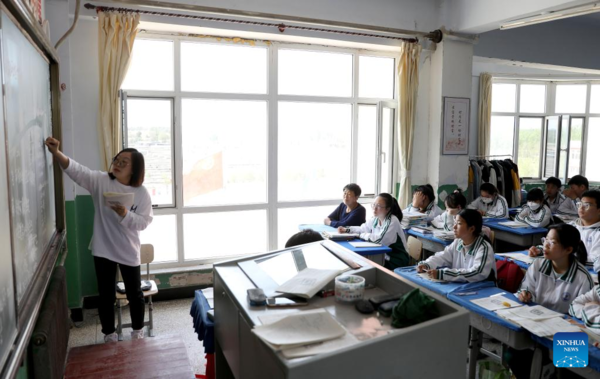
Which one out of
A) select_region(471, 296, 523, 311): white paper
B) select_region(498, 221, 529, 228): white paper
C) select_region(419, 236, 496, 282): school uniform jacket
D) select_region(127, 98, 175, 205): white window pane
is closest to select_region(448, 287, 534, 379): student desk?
select_region(471, 296, 523, 311): white paper

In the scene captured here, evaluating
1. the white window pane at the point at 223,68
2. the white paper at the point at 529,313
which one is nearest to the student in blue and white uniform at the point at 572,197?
the white paper at the point at 529,313

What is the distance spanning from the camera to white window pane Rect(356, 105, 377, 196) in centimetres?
559

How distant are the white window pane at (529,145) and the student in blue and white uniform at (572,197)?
2.26m

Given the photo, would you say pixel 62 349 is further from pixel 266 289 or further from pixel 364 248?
pixel 364 248

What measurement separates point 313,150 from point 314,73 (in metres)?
0.93

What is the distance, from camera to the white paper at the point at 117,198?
2758 millimetres

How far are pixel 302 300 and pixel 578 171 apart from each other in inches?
355

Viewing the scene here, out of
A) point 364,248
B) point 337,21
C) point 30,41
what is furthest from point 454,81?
point 30,41

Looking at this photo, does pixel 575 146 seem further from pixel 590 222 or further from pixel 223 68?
pixel 223 68

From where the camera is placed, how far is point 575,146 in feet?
28.2

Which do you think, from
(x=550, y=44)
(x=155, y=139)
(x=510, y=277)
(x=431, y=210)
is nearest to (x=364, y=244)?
(x=510, y=277)

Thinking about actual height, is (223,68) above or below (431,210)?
above

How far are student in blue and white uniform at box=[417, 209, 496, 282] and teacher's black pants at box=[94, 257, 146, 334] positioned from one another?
2.10 m

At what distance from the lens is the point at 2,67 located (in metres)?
1.24
